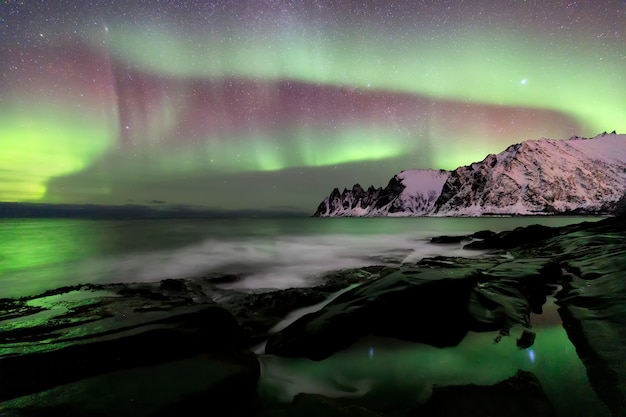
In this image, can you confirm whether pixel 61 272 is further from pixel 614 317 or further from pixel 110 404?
pixel 614 317

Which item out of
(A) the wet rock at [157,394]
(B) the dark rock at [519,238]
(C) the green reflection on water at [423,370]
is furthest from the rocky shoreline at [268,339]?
(B) the dark rock at [519,238]

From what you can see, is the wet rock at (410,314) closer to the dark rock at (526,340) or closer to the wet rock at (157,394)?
the dark rock at (526,340)

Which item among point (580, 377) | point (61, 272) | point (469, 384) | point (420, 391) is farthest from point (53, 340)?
point (61, 272)

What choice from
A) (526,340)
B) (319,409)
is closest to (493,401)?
(319,409)

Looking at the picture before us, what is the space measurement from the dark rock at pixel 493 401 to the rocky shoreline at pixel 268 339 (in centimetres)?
1

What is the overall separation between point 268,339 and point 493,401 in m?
3.57

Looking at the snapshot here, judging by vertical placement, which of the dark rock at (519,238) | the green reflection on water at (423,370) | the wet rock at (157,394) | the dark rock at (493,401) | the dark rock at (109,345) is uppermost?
the dark rock at (109,345)

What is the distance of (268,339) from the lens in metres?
5.60

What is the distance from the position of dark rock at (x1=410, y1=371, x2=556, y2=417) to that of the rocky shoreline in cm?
1

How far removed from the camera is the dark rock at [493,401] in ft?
10.4

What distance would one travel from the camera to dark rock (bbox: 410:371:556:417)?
317cm

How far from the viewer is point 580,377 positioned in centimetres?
370

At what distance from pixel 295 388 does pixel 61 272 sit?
61.2 feet

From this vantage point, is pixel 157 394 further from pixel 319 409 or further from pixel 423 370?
pixel 423 370
